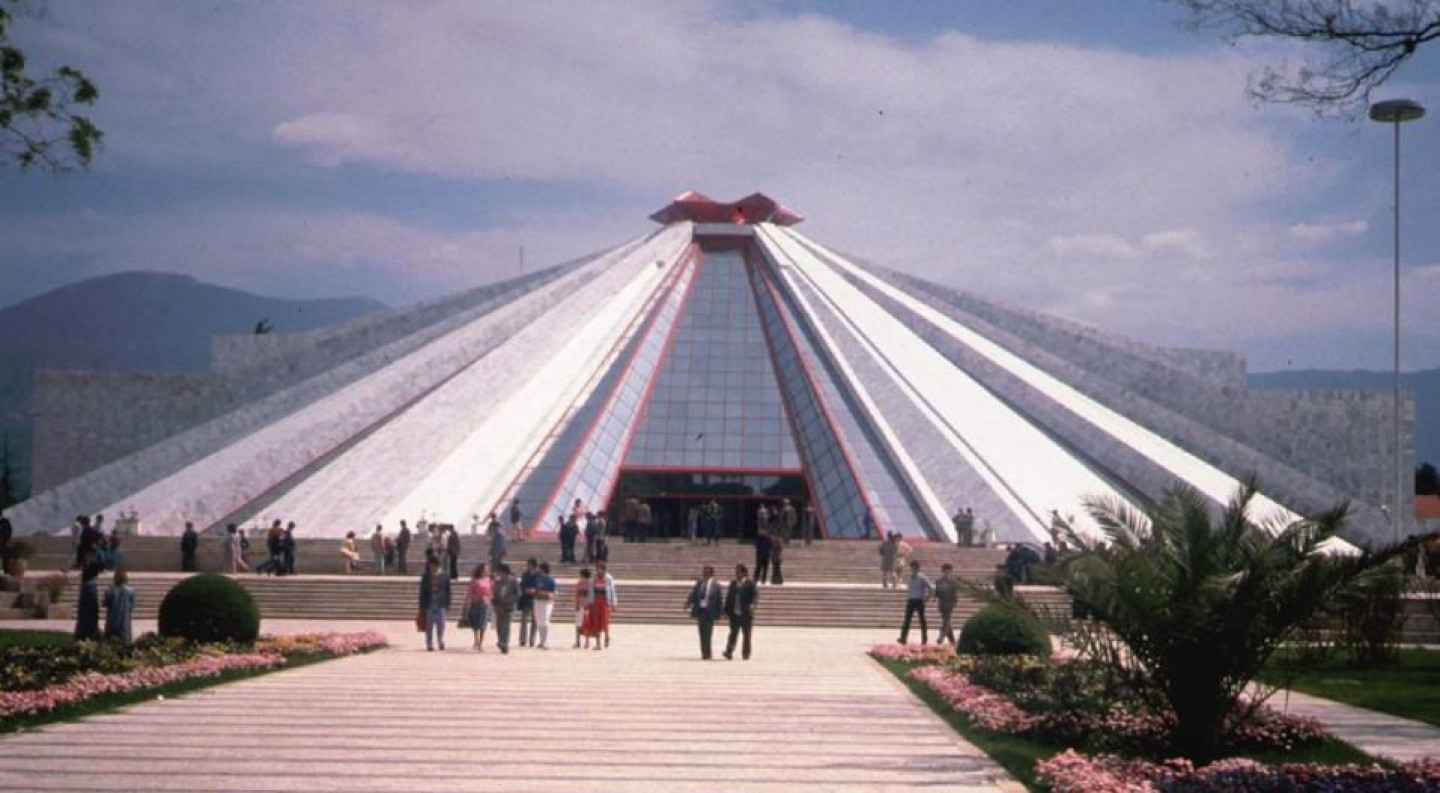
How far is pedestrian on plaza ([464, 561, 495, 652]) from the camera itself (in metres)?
15.0

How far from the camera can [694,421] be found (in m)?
29.7

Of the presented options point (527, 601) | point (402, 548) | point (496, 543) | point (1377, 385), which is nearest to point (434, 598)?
point (527, 601)

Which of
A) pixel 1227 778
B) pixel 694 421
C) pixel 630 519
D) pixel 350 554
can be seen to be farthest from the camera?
pixel 694 421

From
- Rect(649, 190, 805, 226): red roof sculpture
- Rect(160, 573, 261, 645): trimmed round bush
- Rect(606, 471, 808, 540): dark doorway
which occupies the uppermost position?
Rect(649, 190, 805, 226): red roof sculpture

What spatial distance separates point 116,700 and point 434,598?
479 centimetres

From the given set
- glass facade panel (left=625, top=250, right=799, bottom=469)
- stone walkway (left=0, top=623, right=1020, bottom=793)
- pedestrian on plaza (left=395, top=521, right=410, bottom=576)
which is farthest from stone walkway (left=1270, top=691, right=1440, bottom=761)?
glass facade panel (left=625, top=250, right=799, bottom=469)

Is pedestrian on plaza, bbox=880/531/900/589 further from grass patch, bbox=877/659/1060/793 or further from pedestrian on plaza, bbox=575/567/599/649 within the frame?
grass patch, bbox=877/659/1060/793

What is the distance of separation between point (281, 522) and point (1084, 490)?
12.8 meters

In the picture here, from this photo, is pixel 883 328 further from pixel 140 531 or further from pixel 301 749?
pixel 301 749

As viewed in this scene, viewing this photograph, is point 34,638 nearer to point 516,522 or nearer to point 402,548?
point 402,548

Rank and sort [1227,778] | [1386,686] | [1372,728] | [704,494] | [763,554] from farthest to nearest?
[704,494] → [763,554] → [1386,686] → [1372,728] → [1227,778]

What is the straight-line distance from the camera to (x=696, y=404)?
1197 inches

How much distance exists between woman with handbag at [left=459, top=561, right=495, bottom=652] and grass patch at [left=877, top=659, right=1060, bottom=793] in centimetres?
566

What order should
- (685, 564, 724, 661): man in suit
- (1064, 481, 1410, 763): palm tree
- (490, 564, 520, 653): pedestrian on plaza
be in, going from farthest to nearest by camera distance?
(490, 564, 520, 653): pedestrian on plaza → (685, 564, 724, 661): man in suit → (1064, 481, 1410, 763): palm tree
